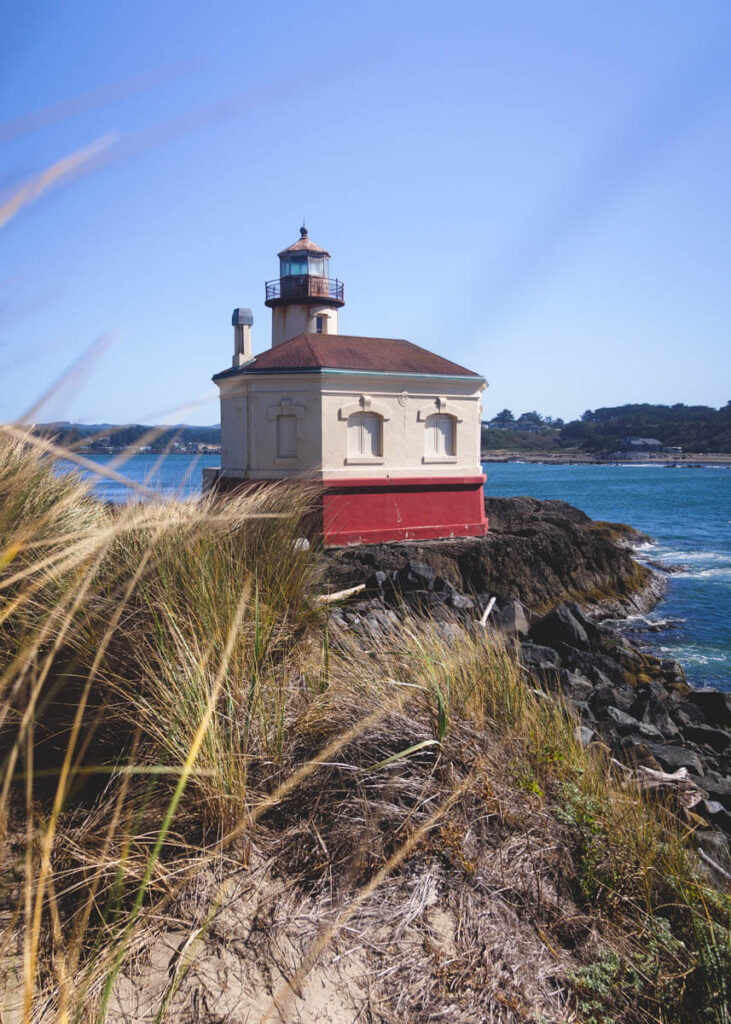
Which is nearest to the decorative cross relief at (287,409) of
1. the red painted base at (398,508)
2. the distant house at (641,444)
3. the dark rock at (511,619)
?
the red painted base at (398,508)

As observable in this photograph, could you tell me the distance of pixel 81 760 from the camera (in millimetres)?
3068

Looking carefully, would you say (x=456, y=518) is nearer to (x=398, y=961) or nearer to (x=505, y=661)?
(x=505, y=661)

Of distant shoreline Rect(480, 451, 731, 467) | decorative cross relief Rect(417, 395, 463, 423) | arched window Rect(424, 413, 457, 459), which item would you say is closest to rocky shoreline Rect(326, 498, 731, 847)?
arched window Rect(424, 413, 457, 459)

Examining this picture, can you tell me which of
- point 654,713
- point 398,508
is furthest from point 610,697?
point 398,508

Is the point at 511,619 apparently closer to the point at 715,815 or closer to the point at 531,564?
the point at 715,815

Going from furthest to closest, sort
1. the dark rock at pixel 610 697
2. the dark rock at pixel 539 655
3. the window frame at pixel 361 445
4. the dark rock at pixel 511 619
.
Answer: the window frame at pixel 361 445 < the dark rock at pixel 511 619 < the dark rock at pixel 539 655 < the dark rock at pixel 610 697

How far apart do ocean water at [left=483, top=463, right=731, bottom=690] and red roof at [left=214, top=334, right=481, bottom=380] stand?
734 cm

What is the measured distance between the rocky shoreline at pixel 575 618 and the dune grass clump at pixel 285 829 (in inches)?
45.5

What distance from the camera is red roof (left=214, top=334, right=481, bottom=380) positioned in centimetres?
1577

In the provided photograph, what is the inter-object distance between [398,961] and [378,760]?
2.76 feet

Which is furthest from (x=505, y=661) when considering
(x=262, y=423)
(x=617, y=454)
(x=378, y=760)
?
(x=617, y=454)

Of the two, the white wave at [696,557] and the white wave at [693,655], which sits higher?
the white wave at [693,655]

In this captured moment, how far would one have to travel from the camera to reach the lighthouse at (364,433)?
1555 cm

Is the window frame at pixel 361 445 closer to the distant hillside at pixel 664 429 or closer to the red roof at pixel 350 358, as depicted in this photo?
the red roof at pixel 350 358
